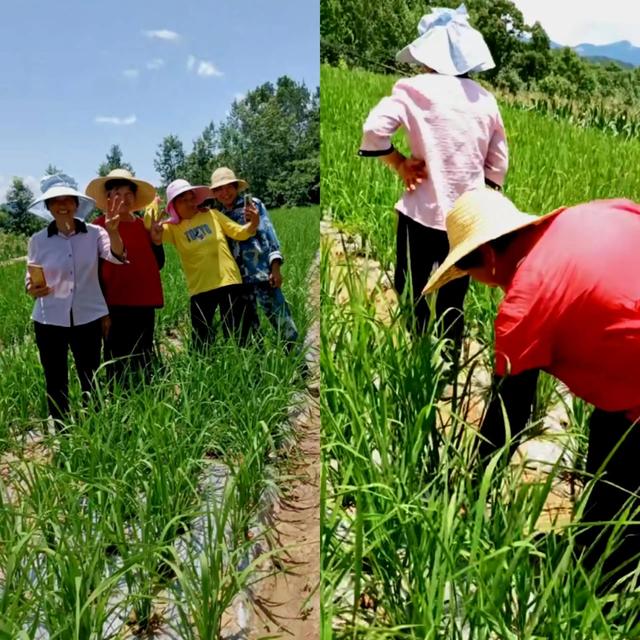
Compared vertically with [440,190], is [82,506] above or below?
below

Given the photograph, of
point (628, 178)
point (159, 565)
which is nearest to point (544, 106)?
point (628, 178)

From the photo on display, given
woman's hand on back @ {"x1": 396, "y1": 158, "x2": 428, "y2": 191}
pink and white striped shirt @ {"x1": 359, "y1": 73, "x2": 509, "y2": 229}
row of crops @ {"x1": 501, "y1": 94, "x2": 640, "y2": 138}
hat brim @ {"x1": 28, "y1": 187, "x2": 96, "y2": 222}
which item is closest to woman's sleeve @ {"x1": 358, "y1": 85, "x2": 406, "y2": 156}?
pink and white striped shirt @ {"x1": 359, "y1": 73, "x2": 509, "y2": 229}

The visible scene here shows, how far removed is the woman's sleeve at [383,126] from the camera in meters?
1.55

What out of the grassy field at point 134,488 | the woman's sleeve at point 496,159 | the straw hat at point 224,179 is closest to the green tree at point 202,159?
the straw hat at point 224,179

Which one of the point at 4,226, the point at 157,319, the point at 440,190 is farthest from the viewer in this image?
the point at 440,190

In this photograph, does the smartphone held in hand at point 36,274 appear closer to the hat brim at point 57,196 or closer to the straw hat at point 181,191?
the hat brim at point 57,196

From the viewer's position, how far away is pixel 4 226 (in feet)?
3.28

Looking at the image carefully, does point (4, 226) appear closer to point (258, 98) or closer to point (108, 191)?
point (108, 191)

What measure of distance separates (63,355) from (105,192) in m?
0.26

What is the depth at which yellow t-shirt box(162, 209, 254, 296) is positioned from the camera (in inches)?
60.1

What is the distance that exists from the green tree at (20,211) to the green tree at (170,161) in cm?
20

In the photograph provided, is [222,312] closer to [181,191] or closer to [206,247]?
[206,247]

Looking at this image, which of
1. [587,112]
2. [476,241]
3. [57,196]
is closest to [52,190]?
[57,196]

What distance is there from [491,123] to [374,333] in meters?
0.60
